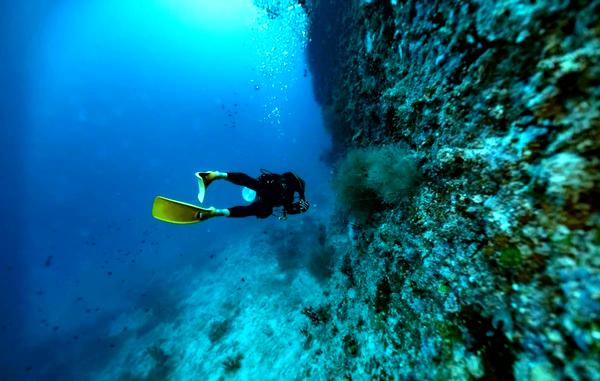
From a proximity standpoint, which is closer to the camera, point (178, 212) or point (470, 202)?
point (470, 202)

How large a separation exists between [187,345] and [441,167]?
12745 mm

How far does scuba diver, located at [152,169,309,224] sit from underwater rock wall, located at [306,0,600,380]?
2190 millimetres

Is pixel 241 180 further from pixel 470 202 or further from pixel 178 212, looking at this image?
pixel 470 202

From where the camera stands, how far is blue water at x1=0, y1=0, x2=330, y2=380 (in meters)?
28.0

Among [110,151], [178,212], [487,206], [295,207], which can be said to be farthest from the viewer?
[110,151]

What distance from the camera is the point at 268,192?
5.98 metres

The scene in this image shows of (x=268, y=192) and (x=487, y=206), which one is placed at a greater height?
(x=268, y=192)

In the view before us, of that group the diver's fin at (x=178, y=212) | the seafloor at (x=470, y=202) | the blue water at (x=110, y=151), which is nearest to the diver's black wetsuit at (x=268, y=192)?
the diver's fin at (x=178, y=212)

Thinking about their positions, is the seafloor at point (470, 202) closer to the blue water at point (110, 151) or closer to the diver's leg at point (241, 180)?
the diver's leg at point (241, 180)

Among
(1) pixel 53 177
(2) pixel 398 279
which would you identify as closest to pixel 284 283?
(2) pixel 398 279

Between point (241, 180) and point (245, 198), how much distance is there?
54 centimetres

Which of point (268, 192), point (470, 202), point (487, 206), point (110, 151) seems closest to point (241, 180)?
point (268, 192)

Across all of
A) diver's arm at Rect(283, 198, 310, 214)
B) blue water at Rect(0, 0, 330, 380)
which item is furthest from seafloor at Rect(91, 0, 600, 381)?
blue water at Rect(0, 0, 330, 380)

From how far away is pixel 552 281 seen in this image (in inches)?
83.7
